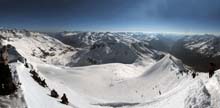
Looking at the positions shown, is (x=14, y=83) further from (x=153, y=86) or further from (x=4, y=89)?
(x=153, y=86)

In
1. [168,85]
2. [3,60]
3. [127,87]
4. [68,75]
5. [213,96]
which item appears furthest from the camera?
[68,75]

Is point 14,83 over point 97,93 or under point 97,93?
over

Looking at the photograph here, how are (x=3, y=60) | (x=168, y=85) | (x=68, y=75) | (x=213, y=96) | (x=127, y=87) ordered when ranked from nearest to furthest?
(x=213, y=96) < (x=3, y=60) < (x=168, y=85) < (x=127, y=87) < (x=68, y=75)

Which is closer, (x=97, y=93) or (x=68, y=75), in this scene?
(x=97, y=93)

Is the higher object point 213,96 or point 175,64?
point 213,96

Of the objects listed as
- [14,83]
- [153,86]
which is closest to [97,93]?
[153,86]

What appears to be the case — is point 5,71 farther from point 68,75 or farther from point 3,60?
point 68,75

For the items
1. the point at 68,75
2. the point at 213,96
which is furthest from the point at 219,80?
the point at 68,75

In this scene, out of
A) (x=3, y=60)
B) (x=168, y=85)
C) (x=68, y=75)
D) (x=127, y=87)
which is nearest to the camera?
(x=3, y=60)

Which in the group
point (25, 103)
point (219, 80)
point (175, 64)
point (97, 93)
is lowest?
point (97, 93)
